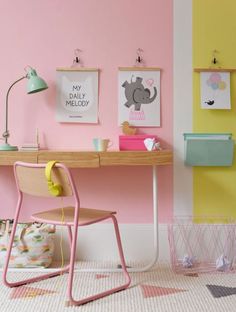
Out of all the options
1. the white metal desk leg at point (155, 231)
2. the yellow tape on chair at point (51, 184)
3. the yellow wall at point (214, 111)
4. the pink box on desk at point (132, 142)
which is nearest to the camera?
the yellow tape on chair at point (51, 184)

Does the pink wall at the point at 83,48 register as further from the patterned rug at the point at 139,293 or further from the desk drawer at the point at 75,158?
the patterned rug at the point at 139,293

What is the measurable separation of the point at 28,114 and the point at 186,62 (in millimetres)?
1004

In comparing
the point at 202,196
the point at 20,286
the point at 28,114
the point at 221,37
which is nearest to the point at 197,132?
the point at 202,196

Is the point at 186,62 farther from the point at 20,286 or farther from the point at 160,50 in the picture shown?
the point at 20,286

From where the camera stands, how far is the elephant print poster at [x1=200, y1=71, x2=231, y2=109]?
8.43ft

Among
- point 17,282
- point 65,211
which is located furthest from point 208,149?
point 17,282

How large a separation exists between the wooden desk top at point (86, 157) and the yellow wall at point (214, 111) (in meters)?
0.48

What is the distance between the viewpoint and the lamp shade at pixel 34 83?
2.44 m

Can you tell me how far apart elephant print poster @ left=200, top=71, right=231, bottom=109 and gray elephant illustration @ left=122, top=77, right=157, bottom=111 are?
310 mm

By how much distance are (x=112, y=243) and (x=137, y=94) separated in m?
0.91

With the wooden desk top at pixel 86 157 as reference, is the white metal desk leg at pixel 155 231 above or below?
below

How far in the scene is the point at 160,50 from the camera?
102 inches

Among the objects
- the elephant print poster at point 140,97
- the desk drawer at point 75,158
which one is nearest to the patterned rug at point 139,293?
the desk drawer at point 75,158

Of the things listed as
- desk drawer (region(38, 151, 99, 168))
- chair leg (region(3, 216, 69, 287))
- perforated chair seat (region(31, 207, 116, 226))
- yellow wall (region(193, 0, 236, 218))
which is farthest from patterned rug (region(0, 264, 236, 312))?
desk drawer (region(38, 151, 99, 168))
